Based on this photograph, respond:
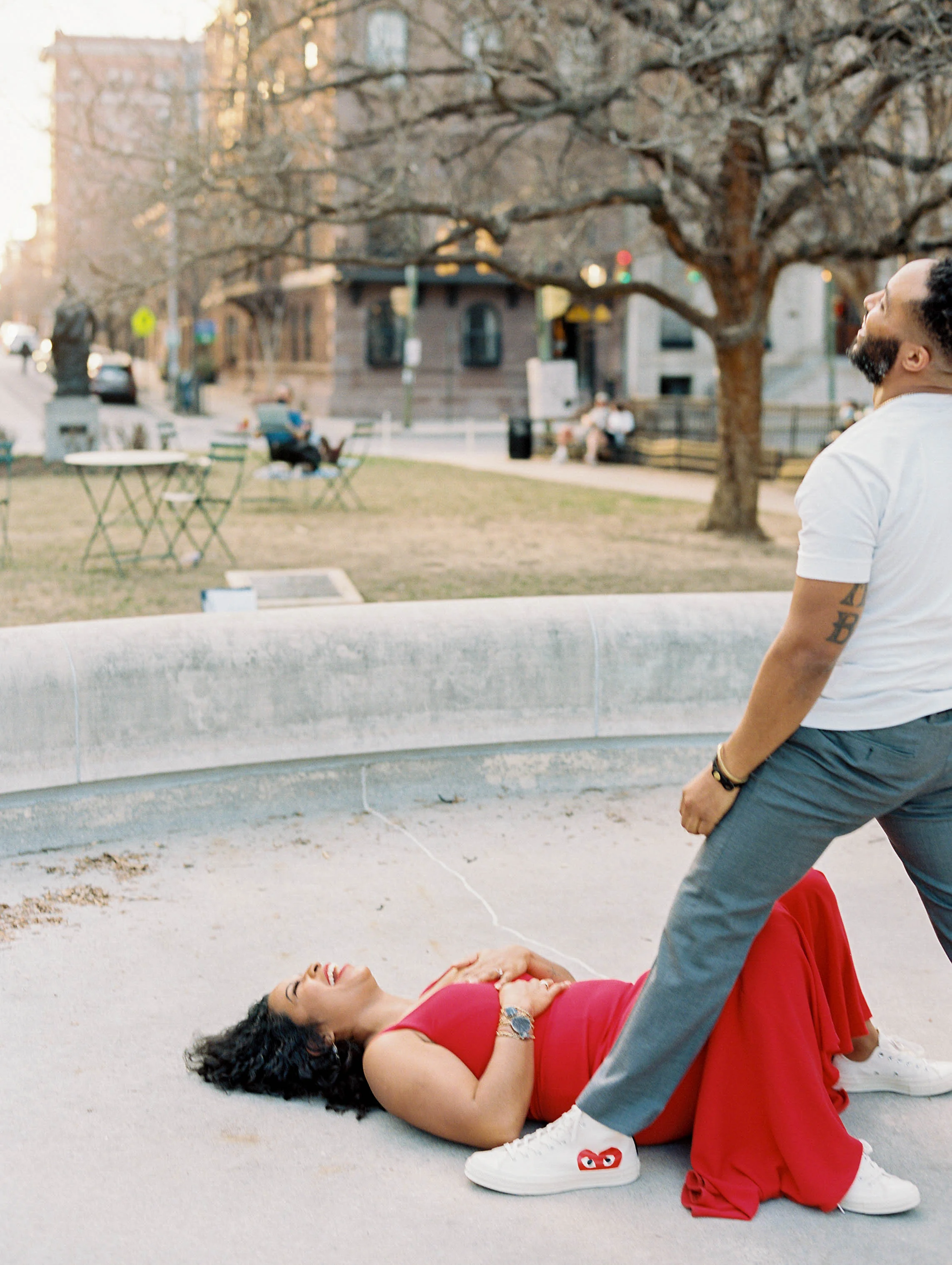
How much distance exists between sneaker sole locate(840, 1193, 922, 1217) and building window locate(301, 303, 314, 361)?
49.2m

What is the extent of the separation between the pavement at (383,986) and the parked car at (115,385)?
4430cm

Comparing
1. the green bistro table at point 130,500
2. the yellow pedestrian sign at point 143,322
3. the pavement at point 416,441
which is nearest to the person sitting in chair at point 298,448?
the green bistro table at point 130,500

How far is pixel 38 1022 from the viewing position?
3.82m

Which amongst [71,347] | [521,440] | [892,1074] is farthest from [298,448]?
[892,1074]

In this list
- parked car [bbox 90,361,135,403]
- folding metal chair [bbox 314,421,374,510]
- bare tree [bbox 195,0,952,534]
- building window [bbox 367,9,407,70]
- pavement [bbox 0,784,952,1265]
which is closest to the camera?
pavement [bbox 0,784,952,1265]

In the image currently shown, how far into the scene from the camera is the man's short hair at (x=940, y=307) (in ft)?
8.50

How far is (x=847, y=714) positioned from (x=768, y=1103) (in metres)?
0.81

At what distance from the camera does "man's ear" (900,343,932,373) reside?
264 centimetres

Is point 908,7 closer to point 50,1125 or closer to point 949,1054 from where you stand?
point 949,1054

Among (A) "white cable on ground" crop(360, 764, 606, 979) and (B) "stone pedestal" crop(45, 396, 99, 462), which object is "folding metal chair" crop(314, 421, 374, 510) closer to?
(B) "stone pedestal" crop(45, 396, 99, 462)

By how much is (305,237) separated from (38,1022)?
11.7 metres

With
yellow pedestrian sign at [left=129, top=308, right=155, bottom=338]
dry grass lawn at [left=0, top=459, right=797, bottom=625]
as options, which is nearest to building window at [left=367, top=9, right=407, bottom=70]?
dry grass lawn at [left=0, top=459, right=797, bottom=625]

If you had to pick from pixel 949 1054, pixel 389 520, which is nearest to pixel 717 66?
pixel 389 520

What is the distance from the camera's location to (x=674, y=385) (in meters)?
48.0
